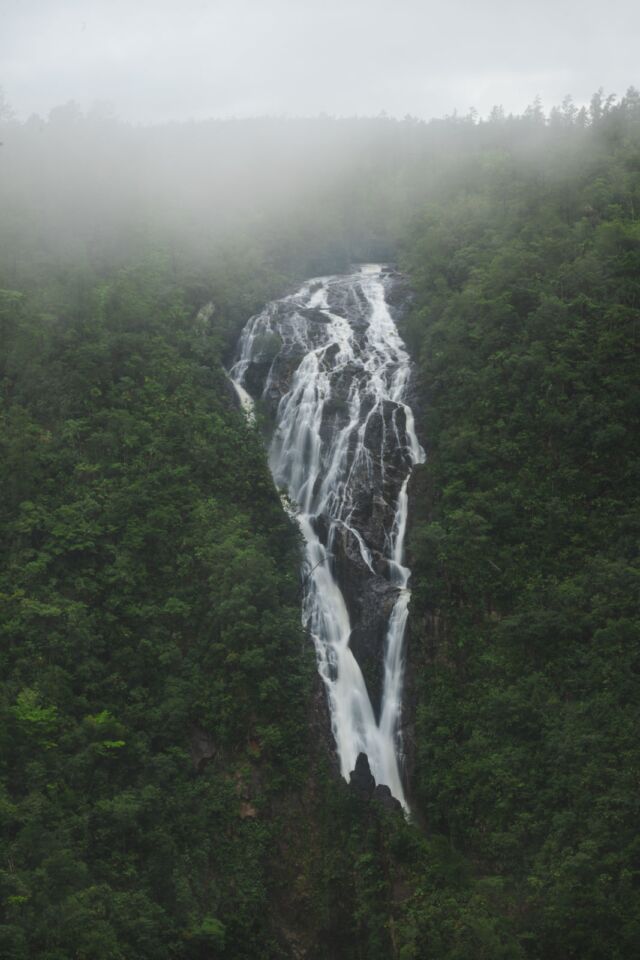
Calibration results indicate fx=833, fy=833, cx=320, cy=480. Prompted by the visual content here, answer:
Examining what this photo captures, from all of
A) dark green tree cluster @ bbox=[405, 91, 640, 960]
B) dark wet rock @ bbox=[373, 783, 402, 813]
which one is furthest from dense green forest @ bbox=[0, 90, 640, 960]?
dark wet rock @ bbox=[373, 783, 402, 813]

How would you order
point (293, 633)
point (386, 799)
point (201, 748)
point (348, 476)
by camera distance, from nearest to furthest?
point (386, 799), point (201, 748), point (293, 633), point (348, 476)

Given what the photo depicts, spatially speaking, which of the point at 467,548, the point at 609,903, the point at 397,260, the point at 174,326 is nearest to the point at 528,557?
the point at 467,548

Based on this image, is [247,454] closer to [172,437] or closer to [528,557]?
[172,437]

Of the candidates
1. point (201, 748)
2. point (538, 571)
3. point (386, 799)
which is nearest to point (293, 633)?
point (201, 748)

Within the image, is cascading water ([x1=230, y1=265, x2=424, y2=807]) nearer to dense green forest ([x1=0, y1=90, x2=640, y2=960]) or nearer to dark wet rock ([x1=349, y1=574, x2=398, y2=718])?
dark wet rock ([x1=349, y1=574, x2=398, y2=718])

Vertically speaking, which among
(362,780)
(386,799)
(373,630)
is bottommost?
(386,799)

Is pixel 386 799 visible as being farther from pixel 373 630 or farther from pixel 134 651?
pixel 134 651

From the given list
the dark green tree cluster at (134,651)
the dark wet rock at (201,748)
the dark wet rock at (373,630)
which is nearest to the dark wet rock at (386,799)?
the dark green tree cluster at (134,651)
